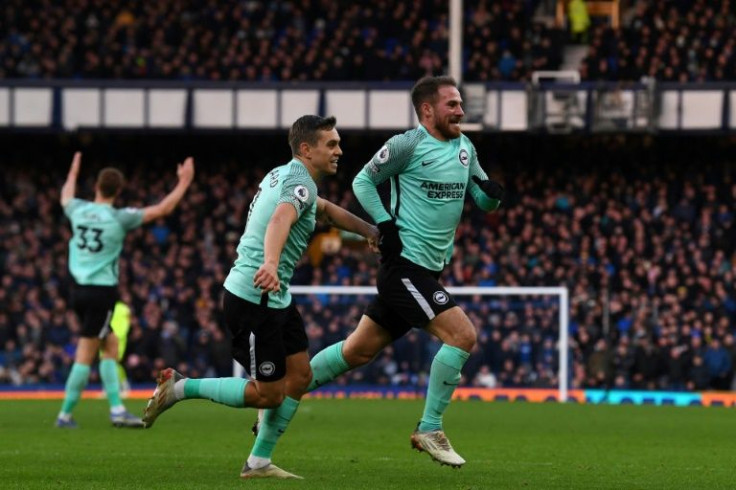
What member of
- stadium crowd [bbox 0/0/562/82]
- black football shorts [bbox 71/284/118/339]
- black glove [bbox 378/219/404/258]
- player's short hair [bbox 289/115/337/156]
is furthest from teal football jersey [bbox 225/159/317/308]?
stadium crowd [bbox 0/0/562/82]

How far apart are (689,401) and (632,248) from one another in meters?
8.66

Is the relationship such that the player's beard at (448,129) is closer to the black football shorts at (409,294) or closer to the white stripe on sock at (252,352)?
the black football shorts at (409,294)

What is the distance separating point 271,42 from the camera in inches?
1516

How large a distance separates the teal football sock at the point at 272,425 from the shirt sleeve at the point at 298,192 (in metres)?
1.28

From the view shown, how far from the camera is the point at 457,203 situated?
33.9 ft

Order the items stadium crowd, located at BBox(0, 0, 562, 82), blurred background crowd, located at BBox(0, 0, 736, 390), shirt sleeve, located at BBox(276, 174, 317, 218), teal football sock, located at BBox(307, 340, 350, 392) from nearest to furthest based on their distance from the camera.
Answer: shirt sleeve, located at BBox(276, 174, 317, 218)
teal football sock, located at BBox(307, 340, 350, 392)
blurred background crowd, located at BBox(0, 0, 736, 390)
stadium crowd, located at BBox(0, 0, 562, 82)

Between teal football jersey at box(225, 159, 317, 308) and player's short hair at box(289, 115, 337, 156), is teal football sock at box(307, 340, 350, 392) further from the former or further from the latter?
player's short hair at box(289, 115, 337, 156)

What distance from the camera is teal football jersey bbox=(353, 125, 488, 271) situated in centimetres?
1024

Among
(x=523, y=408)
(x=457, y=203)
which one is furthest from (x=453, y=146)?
(x=523, y=408)

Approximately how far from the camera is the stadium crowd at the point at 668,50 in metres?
36.8

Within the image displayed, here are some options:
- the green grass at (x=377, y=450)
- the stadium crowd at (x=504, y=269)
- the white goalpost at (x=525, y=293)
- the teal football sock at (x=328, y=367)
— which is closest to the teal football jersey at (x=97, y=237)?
the green grass at (x=377, y=450)

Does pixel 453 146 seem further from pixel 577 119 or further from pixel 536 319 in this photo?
pixel 577 119

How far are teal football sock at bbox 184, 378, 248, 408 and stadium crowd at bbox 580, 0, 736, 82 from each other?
1132 inches

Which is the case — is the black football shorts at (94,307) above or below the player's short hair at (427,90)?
below
